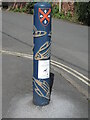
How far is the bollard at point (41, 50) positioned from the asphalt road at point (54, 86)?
1.07ft

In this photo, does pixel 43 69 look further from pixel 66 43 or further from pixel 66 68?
pixel 66 43

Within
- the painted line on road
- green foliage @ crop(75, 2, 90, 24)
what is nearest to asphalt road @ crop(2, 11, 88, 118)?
the painted line on road

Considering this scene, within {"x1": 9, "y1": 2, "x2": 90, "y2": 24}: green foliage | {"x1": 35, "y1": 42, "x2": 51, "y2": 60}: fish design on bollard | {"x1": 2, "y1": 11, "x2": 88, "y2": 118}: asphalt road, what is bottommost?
{"x1": 2, "y1": 11, "x2": 88, "y2": 118}: asphalt road

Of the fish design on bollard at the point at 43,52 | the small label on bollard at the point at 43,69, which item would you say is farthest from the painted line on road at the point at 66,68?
the fish design on bollard at the point at 43,52

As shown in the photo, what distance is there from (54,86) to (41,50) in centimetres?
196

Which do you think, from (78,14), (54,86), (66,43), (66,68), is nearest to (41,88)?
(54,86)

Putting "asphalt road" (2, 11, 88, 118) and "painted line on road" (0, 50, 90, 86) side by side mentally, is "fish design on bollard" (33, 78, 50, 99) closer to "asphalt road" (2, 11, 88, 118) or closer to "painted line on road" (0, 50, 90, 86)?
"asphalt road" (2, 11, 88, 118)

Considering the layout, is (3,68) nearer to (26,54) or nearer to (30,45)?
(26,54)

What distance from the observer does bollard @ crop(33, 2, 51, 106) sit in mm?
5590

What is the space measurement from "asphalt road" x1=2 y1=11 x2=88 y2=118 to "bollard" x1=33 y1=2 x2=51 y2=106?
0.32 m

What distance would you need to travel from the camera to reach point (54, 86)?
7504 mm

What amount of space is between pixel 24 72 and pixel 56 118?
319cm

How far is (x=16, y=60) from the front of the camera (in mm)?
10055

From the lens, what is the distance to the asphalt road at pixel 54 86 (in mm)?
6023
